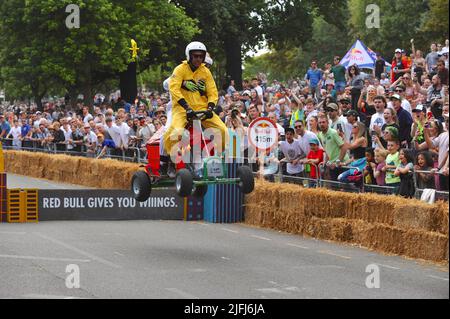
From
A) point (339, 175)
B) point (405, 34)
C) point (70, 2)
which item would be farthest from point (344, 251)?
point (405, 34)

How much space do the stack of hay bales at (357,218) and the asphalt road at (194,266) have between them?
0.99ft

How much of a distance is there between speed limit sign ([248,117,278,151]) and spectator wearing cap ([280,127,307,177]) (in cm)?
23

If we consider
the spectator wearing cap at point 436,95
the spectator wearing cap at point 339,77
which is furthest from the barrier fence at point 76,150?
the spectator wearing cap at point 436,95

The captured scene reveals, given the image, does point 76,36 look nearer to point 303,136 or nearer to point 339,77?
point 339,77

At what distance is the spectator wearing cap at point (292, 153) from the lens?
65.8 ft

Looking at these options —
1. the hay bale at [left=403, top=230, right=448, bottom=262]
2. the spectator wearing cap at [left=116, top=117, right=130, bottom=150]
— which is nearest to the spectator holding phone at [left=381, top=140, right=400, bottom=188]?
the hay bale at [left=403, top=230, right=448, bottom=262]

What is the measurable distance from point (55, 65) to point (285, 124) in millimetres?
24681

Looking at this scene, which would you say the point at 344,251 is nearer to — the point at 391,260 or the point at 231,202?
the point at 391,260

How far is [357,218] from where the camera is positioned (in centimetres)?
1705

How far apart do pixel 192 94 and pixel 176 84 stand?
13.4 inches

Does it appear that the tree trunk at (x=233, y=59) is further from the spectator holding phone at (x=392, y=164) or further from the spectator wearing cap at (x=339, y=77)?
the spectator holding phone at (x=392, y=164)

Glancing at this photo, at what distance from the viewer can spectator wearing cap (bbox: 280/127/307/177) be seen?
20.0m

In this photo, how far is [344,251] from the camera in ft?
53.6
